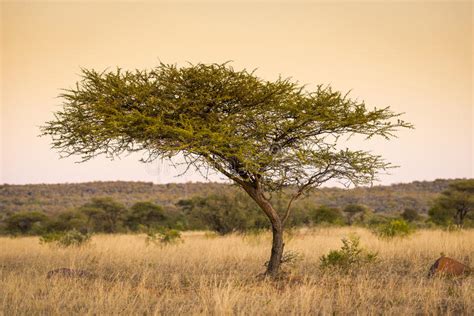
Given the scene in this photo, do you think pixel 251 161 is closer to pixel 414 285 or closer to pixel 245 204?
pixel 414 285

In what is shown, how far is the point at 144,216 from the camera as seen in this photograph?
4450 centimetres

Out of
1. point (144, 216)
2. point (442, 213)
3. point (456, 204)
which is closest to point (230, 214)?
point (144, 216)

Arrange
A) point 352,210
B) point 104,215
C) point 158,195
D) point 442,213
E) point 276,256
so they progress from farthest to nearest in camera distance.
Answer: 1. point 158,195
2. point 352,210
3. point 104,215
4. point 442,213
5. point 276,256

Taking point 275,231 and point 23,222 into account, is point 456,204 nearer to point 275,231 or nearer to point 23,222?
point 275,231

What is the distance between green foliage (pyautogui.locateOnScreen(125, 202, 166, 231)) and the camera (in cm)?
4456

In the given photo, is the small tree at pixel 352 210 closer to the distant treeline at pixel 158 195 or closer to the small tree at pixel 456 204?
the small tree at pixel 456 204

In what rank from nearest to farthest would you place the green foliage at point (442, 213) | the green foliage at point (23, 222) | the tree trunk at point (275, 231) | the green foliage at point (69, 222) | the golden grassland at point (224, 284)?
1. the golden grassland at point (224, 284)
2. the tree trunk at point (275, 231)
3. the green foliage at point (442, 213)
4. the green foliage at point (69, 222)
5. the green foliage at point (23, 222)

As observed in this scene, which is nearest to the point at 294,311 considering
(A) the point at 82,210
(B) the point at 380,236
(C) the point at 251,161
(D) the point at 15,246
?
(C) the point at 251,161

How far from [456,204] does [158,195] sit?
Answer: 168 feet

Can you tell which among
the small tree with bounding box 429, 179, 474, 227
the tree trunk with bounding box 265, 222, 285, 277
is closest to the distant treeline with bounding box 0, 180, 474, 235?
the small tree with bounding box 429, 179, 474, 227

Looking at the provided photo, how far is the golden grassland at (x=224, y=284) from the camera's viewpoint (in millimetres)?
8695

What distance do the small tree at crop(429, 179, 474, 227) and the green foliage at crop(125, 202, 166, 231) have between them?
22.3 m

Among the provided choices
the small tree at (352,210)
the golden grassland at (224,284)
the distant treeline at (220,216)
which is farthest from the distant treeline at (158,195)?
the golden grassland at (224,284)

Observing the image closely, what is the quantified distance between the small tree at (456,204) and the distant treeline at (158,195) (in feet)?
76.9
